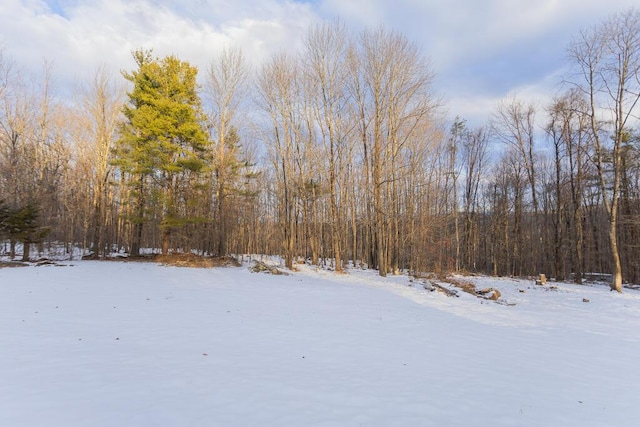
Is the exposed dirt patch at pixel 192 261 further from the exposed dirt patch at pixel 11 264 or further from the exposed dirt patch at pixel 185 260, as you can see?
the exposed dirt patch at pixel 11 264

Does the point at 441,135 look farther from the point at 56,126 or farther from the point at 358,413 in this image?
the point at 56,126

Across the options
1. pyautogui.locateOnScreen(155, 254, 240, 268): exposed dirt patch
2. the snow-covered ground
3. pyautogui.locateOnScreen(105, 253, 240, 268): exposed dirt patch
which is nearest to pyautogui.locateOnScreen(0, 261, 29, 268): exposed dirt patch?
pyautogui.locateOnScreen(105, 253, 240, 268): exposed dirt patch

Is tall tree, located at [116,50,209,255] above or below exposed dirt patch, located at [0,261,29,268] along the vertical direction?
above

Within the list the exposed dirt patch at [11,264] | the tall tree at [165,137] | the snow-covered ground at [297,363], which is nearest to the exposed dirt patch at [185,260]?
the tall tree at [165,137]

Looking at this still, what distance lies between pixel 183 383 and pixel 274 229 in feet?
113

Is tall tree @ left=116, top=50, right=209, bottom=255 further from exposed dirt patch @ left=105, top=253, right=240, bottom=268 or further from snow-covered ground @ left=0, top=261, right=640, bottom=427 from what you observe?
snow-covered ground @ left=0, top=261, right=640, bottom=427

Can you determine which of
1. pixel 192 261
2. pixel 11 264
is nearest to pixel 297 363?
pixel 192 261

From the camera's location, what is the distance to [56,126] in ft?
73.3

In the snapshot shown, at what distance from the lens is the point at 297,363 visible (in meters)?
4.23

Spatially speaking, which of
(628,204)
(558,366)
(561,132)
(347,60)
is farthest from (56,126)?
(628,204)

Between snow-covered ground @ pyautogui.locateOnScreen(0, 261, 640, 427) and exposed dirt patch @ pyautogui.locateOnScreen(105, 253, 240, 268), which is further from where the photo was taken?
exposed dirt patch @ pyautogui.locateOnScreen(105, 253, 240, 268)

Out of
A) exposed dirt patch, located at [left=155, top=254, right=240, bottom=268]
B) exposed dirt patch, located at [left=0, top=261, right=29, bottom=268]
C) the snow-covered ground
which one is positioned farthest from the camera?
exposed dirt patch, located at [left=155, top=254, right=240, bottom=268]

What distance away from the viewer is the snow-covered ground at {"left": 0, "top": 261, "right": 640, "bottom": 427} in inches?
116

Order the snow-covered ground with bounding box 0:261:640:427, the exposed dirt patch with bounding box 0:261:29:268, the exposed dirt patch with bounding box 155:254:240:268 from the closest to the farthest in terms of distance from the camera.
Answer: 1. the snow-covered ground with bounding box 0:261:640:427
2. the exposed dirt patch with bounding box 0:261:29:268
3. the exposed dirt patch with bounding box 155:254:240:268
